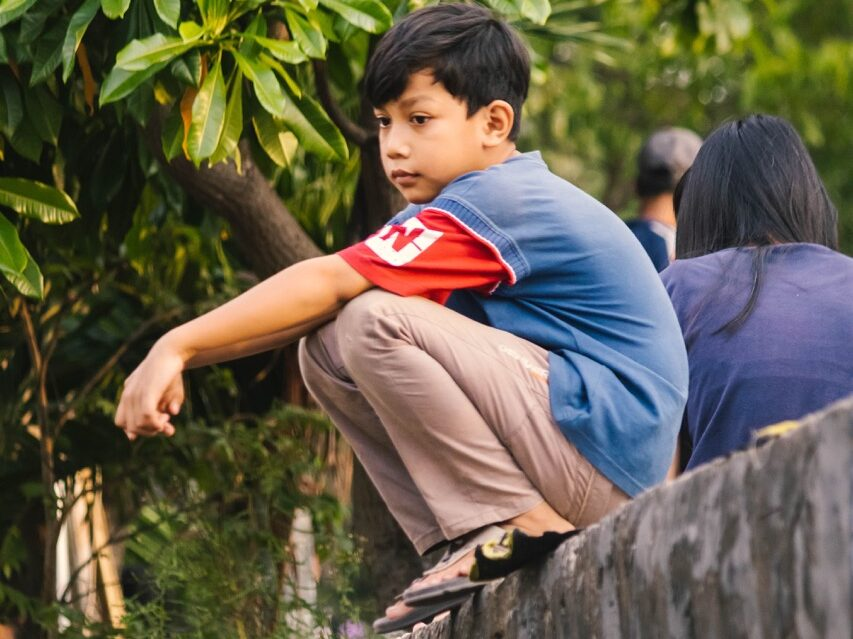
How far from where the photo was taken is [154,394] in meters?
2.55

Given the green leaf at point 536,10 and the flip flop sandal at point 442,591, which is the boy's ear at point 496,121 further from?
the flip flop sandal at point 442,591

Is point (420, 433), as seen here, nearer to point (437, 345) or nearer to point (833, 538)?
point (437, 345)

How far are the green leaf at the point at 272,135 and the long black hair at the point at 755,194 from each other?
3.34 feet

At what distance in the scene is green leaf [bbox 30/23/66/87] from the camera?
3467mm

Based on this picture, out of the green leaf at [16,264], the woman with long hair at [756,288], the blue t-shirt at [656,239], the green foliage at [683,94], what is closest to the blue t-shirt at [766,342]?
the woman with long hair at [756,288]

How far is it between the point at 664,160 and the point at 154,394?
3.26m

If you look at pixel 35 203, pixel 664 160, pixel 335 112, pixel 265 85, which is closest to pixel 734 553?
pixel 265 85

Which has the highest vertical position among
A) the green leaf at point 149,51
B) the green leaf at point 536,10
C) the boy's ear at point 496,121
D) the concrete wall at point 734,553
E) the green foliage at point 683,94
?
the green leaf at point 149,51

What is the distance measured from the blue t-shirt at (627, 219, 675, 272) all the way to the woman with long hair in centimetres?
167

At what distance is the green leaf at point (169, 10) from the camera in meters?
3.27

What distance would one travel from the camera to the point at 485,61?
2951 millimetres

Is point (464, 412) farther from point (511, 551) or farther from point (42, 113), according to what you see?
point (42, 113)

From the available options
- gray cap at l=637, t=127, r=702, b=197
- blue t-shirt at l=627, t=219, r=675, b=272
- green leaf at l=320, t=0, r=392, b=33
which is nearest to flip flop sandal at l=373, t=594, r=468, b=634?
green leaf at l=320, t=0, r=392, b=33

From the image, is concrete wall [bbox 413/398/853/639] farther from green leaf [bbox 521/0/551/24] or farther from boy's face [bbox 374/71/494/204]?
green leaf [bbox 521/0/551/24]
